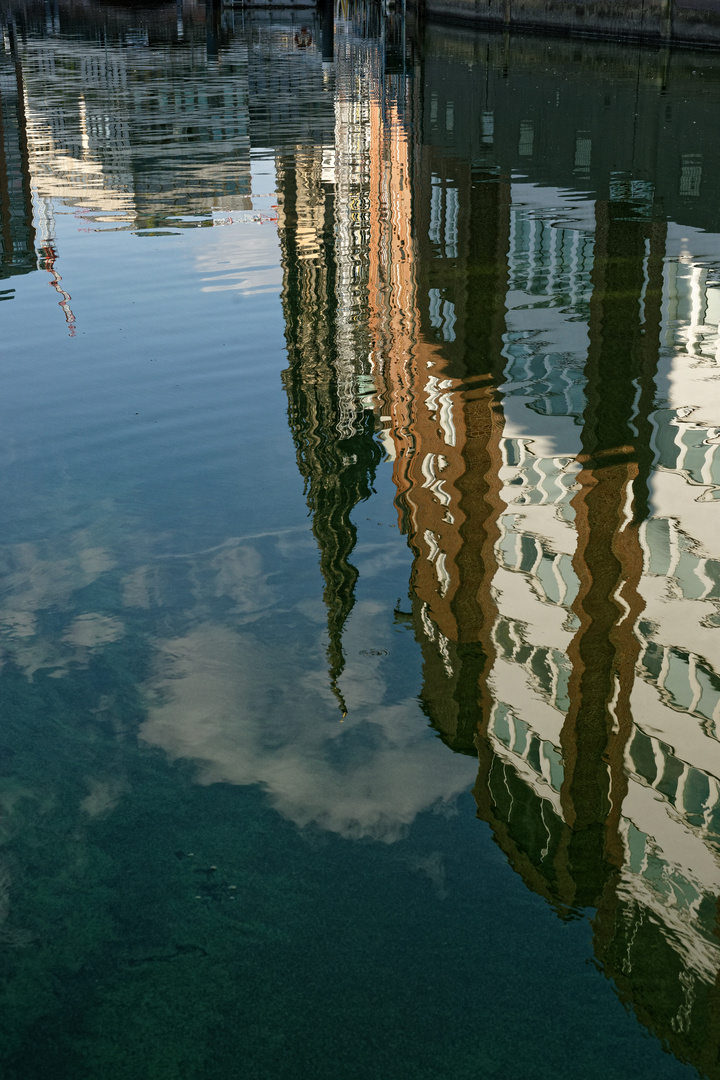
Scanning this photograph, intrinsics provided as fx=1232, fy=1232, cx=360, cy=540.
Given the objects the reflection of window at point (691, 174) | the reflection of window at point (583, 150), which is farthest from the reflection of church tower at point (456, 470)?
the reflection of window at point (583, 150)

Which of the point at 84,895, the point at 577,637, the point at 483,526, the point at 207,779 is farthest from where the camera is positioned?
the point at 483,526

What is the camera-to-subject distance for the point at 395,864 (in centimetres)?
409

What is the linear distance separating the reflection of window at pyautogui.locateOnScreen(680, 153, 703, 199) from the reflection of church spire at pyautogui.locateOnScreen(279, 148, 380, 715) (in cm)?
556

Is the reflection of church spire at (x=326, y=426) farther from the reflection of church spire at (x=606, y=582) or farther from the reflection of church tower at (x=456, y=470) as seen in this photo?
the reflection of church spire at (x=606, y=582)

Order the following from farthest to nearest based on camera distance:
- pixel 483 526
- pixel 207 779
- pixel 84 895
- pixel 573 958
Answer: pixel 483 526
pixel 207 779
pixel 84 895
pixel 573 958

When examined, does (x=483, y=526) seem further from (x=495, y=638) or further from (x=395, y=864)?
(x=395, y=864)

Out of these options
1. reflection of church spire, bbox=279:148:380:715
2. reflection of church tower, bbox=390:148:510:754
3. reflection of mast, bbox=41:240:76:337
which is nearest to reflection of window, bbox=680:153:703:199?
reflection of church tower, bbox=390:148:510:754

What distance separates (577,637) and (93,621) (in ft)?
7.45

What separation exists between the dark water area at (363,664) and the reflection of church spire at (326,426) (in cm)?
4

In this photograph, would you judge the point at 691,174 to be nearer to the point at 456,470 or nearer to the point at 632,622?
the point at 456,470

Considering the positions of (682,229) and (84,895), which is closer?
(84,895)

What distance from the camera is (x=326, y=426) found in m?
8.59

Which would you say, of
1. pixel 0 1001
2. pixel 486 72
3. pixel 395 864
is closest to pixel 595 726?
pixel 395 864

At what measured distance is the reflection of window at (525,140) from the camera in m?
22.9
